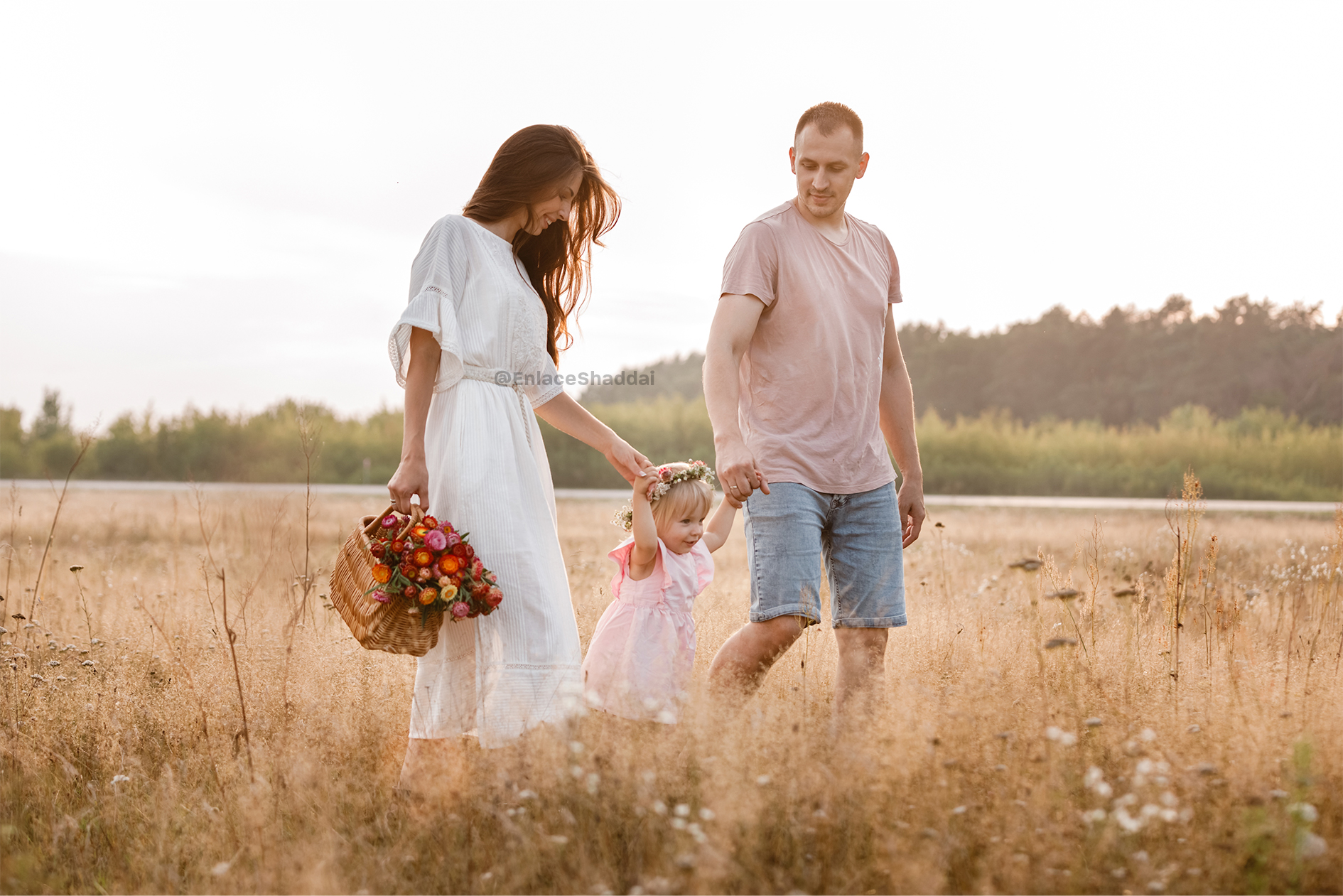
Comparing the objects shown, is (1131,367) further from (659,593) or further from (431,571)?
(431,571)

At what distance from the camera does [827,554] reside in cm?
344

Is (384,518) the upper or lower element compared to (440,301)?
lower

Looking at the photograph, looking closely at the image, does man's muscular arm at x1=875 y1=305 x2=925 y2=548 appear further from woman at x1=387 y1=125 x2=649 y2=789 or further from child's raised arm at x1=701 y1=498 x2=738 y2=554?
woman at x1=387 y1=125 x2=649 y2=789

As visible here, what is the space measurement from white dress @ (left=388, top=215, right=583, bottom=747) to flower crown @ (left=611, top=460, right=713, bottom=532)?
466mm

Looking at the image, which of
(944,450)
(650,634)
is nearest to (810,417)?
(650,634)

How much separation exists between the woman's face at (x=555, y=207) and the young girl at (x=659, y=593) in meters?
0.94

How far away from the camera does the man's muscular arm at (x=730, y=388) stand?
2957mm

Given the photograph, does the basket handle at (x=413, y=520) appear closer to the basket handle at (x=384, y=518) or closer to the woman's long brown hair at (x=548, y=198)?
the basket handle at (x=384, y=518)

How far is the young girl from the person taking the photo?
337 cm

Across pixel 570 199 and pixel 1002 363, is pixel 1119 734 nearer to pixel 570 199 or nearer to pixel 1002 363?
pixel 570 199

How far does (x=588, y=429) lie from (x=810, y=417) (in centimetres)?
75

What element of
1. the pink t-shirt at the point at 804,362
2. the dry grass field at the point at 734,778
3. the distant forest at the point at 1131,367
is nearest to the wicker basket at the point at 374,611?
the dry grass field at the point at 734,778

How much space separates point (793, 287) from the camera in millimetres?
3209

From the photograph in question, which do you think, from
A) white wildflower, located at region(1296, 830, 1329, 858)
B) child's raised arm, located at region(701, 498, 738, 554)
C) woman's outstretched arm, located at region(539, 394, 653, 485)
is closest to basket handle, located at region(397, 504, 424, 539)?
woman's outstretched arm, located at region(539, 394, 653, 485)
